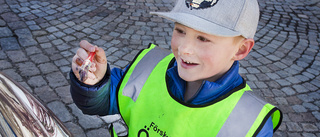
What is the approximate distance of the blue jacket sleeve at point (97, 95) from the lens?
5.00 ft

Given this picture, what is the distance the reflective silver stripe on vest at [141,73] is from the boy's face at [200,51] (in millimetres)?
329

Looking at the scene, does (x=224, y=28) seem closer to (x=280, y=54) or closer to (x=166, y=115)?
(x=166, y=115)

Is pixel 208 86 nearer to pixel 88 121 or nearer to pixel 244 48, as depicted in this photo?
pixel 244 48

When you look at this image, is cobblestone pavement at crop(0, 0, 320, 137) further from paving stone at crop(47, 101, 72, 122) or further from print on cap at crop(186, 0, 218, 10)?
print on cap at crop(186, 0, 218, 10)

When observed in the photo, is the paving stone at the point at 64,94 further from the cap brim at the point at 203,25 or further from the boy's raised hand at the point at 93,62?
the cap brim at the point at 203,25

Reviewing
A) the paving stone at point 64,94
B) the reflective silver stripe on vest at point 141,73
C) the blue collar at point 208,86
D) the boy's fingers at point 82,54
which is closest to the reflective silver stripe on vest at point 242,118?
the blue collar at point 208,86

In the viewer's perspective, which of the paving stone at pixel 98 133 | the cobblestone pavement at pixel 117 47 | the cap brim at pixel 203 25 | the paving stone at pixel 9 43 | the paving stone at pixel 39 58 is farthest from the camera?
the paving stone at pixel 9 43

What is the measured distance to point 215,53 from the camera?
140 centimetres

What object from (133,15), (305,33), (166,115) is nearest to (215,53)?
(166,115)

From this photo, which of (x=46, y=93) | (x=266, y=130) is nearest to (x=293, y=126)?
(x=266, y=130)

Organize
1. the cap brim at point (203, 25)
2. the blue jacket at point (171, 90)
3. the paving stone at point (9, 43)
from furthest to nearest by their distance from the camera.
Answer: the paving stone at point (9, 43) → the blue jacket at point (171, 90) → the cap brim at point (203, 25)

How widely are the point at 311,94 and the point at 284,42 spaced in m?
1.59

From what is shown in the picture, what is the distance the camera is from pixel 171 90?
1.68 metres

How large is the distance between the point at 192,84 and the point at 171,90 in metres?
0.14
